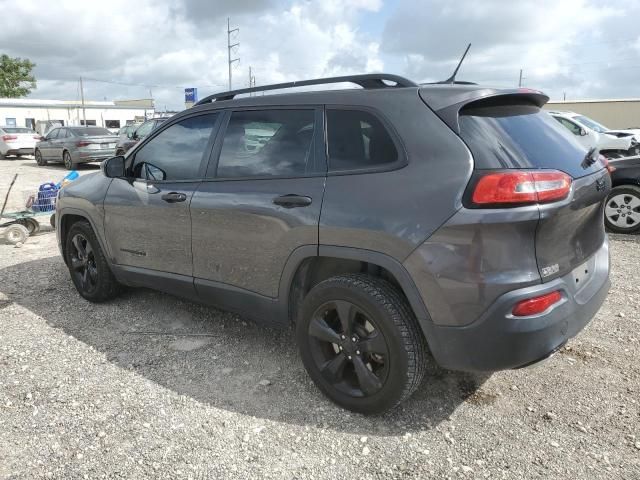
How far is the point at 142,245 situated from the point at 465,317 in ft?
8.59

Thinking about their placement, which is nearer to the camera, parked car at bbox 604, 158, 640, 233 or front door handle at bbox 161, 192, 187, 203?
front door handle at bbox 161, 192, 187, 203

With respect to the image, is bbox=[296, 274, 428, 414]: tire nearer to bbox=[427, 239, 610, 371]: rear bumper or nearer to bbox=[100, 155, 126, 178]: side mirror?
bbox=[427, 239, 610, 371]: rear bumper

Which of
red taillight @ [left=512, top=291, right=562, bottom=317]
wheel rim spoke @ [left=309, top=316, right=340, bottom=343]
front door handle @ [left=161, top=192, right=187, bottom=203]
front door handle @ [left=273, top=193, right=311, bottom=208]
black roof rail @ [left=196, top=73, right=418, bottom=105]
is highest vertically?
black roof rail @ [left=196, top=73, right=418, bottom=105]

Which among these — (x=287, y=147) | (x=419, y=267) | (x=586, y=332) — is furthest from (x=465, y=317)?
(x=586, y=332)

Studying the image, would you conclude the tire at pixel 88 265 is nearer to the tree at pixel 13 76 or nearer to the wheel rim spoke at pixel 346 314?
the wheel rim spoke at pixel 346 314

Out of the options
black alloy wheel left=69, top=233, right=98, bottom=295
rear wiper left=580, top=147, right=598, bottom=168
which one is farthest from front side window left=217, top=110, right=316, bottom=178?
black alloy wheel left=69, top=233, right=98, bottom=295

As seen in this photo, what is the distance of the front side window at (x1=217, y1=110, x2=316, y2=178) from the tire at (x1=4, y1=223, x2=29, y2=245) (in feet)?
16.3

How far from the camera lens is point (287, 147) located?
125 inches

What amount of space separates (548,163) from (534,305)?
70 cm

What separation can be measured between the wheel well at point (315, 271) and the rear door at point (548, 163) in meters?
0.85

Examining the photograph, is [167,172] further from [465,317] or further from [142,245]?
[465,317]

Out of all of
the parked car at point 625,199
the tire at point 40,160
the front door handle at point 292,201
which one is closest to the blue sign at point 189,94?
the tire at point 40,160

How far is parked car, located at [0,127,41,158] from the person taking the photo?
75.6 ft

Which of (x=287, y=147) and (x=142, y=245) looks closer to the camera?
(x=287, y=147)
